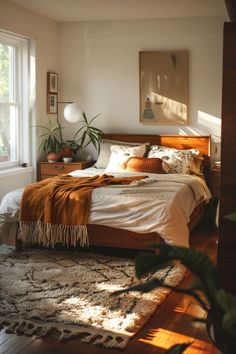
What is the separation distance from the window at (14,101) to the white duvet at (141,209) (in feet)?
5.39

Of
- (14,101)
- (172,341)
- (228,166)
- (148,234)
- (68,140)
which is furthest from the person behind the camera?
(68,140)

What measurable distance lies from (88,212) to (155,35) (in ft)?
10.0

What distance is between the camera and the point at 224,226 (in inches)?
94.0

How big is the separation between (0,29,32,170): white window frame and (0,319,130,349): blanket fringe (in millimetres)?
3276

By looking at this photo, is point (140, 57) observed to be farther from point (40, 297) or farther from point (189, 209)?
point (40, 297)

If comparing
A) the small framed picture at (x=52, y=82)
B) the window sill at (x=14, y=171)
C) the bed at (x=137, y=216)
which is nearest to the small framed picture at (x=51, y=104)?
the small framed picture at (x=52, y=82)

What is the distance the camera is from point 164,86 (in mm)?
6426

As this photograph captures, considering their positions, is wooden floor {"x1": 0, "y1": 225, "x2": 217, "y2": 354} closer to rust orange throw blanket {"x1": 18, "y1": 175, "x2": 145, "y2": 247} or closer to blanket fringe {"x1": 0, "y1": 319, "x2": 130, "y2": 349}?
blanket fringe {"x1": 0, "y1": 319, "x2": 130, "y2": 349}

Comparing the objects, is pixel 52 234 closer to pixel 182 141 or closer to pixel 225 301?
pixel 182 141

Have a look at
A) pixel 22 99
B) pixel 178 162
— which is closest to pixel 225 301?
pixel 178 162

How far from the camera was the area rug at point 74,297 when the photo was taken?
301cm

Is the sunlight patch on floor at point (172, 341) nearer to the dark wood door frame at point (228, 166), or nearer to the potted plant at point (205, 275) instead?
the dark wood door frame at point (228, 166)

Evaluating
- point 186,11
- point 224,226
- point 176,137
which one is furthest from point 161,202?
point 186,11

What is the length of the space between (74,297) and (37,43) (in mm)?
3879
